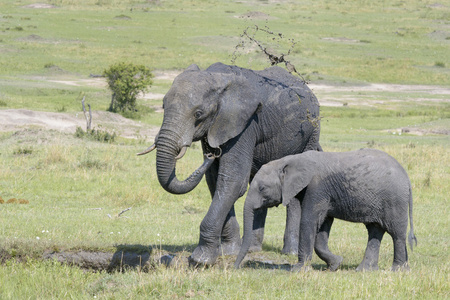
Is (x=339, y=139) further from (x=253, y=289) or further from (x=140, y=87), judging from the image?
(x=253, y=289)

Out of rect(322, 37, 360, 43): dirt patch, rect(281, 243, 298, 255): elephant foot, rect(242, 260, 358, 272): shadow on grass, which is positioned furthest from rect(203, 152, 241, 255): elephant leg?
rect(322, 37, 360, 43): dirt patch

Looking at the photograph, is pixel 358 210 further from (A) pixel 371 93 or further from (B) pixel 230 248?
(A) pixel 371 93

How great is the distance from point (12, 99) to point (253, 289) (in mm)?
26787

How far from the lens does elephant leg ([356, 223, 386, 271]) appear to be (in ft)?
31.2

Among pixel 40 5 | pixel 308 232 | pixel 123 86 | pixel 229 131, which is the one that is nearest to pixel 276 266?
pixel 308 232

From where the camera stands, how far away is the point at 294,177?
928 cm

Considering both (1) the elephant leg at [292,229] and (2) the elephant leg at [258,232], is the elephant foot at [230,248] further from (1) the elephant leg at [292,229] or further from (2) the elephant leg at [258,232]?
(1) the elephant leg at [292,229]

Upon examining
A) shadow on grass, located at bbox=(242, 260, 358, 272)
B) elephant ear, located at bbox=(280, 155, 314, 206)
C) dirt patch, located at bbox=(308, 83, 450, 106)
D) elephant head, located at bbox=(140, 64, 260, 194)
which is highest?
elephant head, located at bbox=(140, 64, 260, 194)

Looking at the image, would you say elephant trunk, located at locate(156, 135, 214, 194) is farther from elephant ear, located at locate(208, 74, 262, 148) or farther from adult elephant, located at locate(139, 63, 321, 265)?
elephant ear, located at locate(208, 74, 262, 148)

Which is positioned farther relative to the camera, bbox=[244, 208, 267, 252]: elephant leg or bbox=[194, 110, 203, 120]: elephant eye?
bbox=[244, 208, 267, 252]: elephant leg

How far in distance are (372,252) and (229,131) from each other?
2571 mm

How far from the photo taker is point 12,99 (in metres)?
32.4

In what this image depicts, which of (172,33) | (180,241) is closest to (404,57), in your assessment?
(172,33)

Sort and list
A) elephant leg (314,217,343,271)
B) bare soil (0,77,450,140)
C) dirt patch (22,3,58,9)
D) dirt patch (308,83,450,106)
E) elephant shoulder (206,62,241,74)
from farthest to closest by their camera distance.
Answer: dirt patch (22,3,58,9) → dirt patch (308,83,450,106) → bare soil (0,77,450,140) → elephant shoulder (206,62,241,74) → elephant leg (314,217,343,271)
